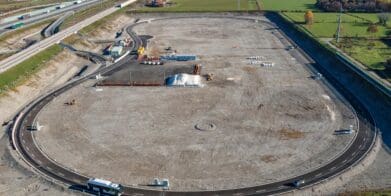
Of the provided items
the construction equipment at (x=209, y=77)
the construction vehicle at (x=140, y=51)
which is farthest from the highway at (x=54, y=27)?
the construction equipment at (x=209, y=77)

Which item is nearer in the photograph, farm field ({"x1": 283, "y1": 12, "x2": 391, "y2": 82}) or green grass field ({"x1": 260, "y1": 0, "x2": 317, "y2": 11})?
farm field ({"x1": 283, "y1": 12, "x2": 391, "y2": 82})

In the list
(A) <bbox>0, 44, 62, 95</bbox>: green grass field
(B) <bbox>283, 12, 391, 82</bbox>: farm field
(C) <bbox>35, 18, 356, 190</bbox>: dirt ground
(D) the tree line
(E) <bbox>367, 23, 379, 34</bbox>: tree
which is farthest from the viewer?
(D) the tree line

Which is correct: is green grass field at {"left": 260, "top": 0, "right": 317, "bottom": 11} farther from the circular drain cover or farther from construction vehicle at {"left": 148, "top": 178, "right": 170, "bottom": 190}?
construction vehicle at {"left": 148, "top": 178, "right": 170, "bottom": 190}

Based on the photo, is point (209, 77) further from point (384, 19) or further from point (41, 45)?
point (384, 19)

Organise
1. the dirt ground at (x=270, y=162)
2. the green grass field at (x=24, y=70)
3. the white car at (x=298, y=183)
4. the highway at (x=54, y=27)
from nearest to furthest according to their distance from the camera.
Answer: the dirt ground at (x=270, y=162)
the white car at (x=298, y=183)
the green grass field at (x=24, y=70)
the highway at (x=54, y=27)

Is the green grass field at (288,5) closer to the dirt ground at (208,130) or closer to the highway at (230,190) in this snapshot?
the dirt ground at (208,130)

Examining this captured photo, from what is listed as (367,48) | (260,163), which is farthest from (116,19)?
(260,163)

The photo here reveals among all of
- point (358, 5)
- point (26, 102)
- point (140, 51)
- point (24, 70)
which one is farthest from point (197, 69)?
point (358, 5)

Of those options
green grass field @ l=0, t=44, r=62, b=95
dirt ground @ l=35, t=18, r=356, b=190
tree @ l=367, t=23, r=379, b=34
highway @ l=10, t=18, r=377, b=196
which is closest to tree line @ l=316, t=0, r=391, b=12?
tree @ l=367, t=23, r=379, b=34
